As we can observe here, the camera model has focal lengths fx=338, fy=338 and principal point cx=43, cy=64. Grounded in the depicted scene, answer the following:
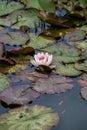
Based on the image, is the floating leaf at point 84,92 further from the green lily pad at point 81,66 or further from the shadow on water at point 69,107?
the green lily pad at point 81,66

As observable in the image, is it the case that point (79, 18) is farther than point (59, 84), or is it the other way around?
point (79, 18)

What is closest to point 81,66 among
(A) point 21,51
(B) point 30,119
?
(A) point 21,51

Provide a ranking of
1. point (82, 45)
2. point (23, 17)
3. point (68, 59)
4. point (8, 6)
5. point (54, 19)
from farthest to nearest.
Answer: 1. point (8, 6)
2. point (23, 17)
3. point (54, 19)
4. point (82, 45)
5. point (68, 59)

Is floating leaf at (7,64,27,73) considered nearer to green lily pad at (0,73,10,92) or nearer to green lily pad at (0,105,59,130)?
green lily pad at (0,73,10,92)

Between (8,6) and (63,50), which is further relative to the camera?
(8,6)

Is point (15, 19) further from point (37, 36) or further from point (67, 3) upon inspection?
point (67, 3)

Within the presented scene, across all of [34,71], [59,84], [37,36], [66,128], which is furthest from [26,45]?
[66,128]

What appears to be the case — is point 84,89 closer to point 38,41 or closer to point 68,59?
point 68,59

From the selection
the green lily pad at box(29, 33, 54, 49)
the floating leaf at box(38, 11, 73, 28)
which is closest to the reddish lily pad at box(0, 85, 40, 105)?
the green lily pad at box(29, 33, 54, 49)
